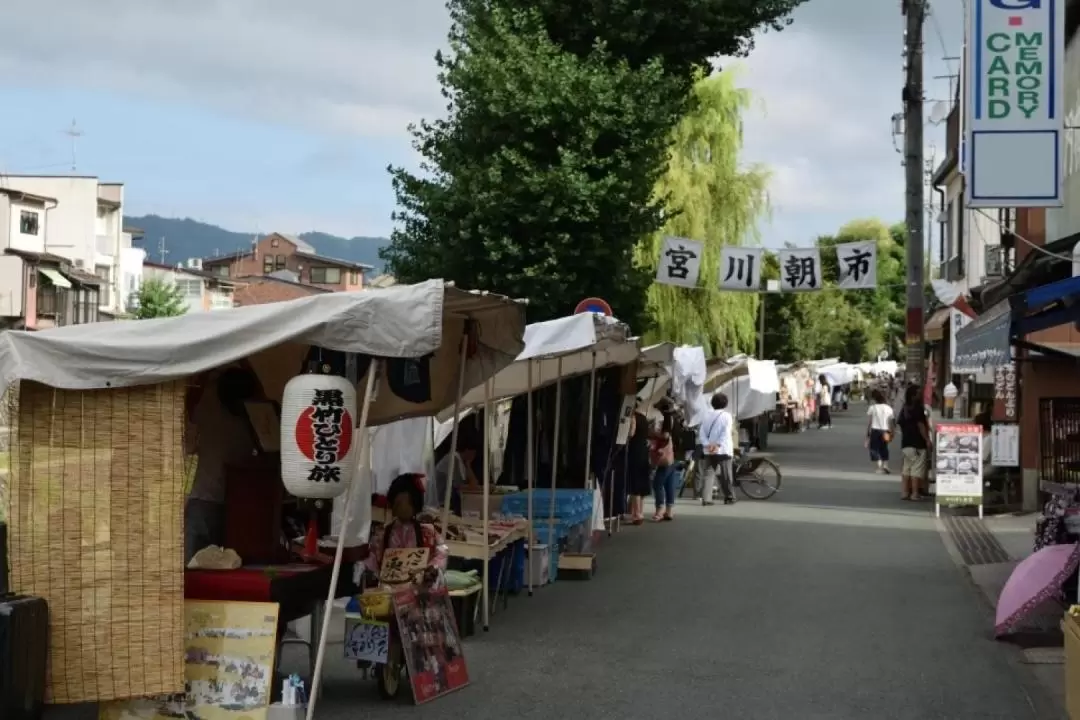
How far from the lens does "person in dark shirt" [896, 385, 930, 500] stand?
23500mm

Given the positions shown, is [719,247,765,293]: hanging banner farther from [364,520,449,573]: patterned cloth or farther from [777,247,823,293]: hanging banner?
[364,520,449,573]: patterned cloth

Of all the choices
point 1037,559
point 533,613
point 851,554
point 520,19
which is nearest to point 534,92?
point 520,19

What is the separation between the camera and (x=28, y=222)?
216 ft

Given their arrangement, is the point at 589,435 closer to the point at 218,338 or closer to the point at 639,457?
the point at 639,457

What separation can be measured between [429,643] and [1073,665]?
12.9 ft

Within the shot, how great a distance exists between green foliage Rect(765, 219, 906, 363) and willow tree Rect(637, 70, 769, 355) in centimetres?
1292

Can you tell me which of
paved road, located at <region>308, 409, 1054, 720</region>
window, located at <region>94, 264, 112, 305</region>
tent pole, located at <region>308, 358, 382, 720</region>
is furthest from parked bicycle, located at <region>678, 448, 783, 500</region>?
window, located at <region>94, 264, 112, 305</region>

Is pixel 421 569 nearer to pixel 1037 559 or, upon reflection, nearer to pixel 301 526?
pixel 301 526

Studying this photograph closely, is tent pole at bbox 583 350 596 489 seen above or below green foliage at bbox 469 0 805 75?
below

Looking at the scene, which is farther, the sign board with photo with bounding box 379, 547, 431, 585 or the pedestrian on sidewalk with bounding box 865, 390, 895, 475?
the pedestrian on sidewalk with bounding box 865, 390, 895, 475

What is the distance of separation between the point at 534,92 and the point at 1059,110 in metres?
10.1

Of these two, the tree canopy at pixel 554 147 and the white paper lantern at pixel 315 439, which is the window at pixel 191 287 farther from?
the white paper lantern at pixel 315 439

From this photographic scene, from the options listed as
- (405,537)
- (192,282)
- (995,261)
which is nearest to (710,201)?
(995,261)

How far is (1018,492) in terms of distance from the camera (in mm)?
22078
